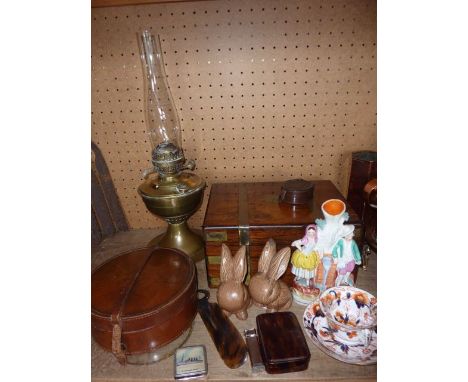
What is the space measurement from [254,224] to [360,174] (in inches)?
17.5

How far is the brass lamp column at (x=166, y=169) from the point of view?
968 mm

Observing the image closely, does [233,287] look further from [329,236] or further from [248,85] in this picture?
[248,85]

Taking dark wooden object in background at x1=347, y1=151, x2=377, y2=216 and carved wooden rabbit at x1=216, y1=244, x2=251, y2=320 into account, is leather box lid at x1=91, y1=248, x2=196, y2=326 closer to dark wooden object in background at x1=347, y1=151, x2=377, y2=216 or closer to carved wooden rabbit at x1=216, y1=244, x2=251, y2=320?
carved wooden rabbit at x1=216, y1=244, x2=251, y2=320

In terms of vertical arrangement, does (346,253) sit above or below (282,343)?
above

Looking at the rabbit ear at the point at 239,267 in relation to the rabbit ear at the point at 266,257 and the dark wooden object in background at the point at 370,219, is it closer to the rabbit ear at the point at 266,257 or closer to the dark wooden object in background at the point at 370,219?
the rabbit ear at the point at 266,257

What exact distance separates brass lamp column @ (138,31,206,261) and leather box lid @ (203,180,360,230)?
0.32 feet

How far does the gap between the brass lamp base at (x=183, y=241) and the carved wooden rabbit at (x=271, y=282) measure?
31 cm

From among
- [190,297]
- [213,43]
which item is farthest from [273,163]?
[190,297]

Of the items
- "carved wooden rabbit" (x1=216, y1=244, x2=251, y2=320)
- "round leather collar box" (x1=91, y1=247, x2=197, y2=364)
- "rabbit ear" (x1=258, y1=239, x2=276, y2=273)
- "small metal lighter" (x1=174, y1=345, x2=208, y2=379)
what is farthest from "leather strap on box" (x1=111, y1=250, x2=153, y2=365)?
"rabbit ear" (x1=258, y1=239, x2=276, y2=273)

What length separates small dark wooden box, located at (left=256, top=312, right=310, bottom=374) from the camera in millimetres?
660

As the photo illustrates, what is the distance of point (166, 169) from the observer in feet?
3.18

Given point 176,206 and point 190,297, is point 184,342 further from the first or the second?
point 176,206

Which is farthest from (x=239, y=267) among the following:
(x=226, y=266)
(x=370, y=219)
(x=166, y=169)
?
(x=370, y=219)

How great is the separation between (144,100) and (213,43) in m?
0.30
